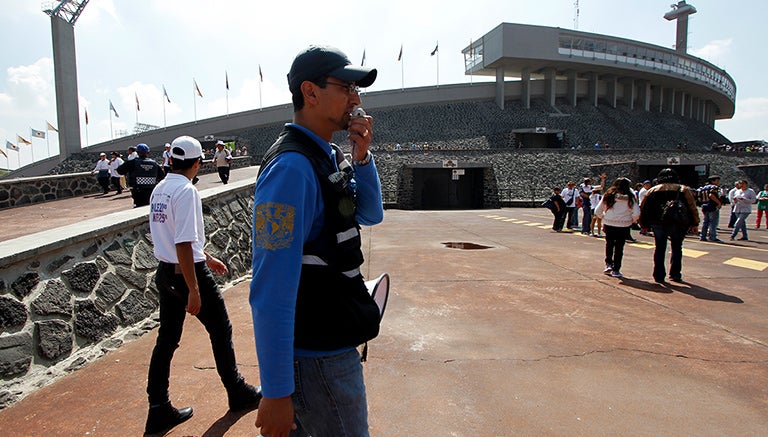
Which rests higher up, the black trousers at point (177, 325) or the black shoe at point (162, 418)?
the black trousers at point (177, 325)

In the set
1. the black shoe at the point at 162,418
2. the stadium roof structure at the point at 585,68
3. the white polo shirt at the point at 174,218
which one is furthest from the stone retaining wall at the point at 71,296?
the stadium roof structure at the point at 585,68

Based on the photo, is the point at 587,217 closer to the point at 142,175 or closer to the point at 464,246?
the point at 464,246

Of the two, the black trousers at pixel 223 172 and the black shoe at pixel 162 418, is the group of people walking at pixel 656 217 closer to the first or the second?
the black shoe at pixel 162 418

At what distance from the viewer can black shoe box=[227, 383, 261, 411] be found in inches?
106

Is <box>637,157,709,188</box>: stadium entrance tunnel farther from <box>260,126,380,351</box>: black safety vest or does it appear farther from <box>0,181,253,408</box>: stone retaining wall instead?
<box>260,126,380,351</box>: black safety vest

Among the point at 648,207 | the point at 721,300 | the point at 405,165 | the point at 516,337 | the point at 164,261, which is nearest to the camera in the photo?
the point at 164,261

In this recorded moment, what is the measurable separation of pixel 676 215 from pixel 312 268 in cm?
660

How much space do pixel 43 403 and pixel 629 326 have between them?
4980 millimetres

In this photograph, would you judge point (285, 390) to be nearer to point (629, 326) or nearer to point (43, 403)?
point (43, 403)

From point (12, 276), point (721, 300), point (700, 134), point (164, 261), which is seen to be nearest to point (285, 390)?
point (164, 261)

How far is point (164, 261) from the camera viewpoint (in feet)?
8.59

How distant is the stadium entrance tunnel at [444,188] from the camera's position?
30500 mm

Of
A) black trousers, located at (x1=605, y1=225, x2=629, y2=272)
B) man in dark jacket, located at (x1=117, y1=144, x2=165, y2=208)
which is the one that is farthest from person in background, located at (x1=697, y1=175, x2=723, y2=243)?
man in dark jacket, located at (x1=117, y1=144, x2=165, y2=208)

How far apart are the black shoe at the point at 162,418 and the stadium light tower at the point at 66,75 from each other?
41804 mm
